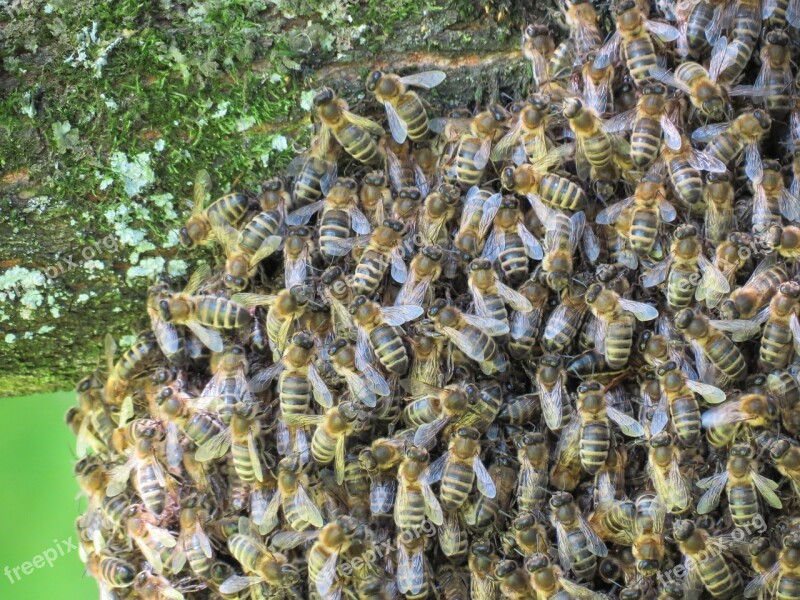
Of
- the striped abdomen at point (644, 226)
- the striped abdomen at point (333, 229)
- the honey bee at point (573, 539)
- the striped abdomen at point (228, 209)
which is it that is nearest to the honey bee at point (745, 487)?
the honey bee at point (573, 539)

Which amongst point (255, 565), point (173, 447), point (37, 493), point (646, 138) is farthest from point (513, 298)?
point (37, 493)

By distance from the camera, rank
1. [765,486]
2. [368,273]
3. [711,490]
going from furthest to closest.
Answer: [368,273]
[711,490]
[765,486]

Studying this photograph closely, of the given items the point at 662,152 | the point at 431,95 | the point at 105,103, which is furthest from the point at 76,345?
the point at 662,152

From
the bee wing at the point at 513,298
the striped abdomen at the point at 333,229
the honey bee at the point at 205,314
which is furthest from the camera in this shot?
the honey bee at the point at 205,314

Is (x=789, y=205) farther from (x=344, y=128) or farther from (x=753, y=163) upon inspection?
(x=344, y=128)

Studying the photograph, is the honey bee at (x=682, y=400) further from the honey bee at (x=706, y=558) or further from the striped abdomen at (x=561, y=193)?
the striped abdomen at (x=561, y=193)
